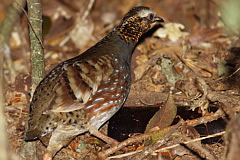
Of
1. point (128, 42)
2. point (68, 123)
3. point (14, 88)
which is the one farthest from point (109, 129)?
point (14, 88)

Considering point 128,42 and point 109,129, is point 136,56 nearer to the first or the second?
point 128,42

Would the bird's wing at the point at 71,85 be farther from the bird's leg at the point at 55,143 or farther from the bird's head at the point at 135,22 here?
the bird's head at the point at 135,22

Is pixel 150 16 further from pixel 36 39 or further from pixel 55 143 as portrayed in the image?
pixel 55 143

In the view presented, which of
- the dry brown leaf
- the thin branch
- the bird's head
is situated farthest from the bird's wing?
the bird's head

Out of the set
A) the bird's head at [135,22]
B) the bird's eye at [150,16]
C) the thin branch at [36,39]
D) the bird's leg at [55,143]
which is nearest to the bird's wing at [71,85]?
the thin branch at [36,39]

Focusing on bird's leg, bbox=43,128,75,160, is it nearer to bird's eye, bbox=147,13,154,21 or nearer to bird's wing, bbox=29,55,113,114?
bird's wing, bbox=29,55,113,114

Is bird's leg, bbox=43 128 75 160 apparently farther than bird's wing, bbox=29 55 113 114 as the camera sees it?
Yes

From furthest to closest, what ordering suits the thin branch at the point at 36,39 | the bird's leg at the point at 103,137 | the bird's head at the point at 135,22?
A: the bird's head at the point at 135,22, the bird's leg at the point at 103,137, the thin branch at the point at 36,39
